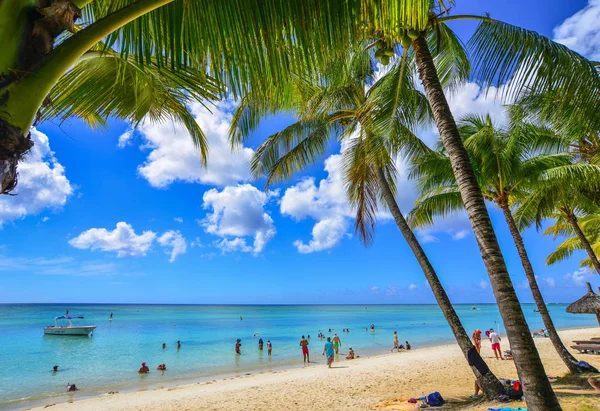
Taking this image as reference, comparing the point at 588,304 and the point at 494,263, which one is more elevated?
the point at 494,263

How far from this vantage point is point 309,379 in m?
13.3

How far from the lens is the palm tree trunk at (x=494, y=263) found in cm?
342

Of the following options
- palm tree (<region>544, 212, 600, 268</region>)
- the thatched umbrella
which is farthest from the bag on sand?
palm tree (<region>544, 212, 600, 268</region>)

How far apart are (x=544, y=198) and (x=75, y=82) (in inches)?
483

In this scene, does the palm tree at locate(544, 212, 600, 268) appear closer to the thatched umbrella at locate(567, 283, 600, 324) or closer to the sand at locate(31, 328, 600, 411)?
the thatched umbrella at locate(567, 283, 600, 324)

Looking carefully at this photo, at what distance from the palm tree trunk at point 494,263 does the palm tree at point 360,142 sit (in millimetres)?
939

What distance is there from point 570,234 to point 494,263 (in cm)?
2111

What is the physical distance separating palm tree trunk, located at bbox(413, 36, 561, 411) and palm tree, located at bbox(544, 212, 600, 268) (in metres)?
16.2

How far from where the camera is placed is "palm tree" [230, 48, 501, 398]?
20.6 ft

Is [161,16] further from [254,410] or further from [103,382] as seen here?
[103,382]

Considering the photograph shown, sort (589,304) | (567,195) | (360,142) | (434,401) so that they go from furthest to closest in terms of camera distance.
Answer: (589,304), (567,195), (360,142), (434,401)

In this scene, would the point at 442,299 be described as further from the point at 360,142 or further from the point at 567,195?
the point at 567,195

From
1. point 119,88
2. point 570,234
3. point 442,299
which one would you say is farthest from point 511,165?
point 570,234

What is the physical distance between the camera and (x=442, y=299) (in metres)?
7.58
